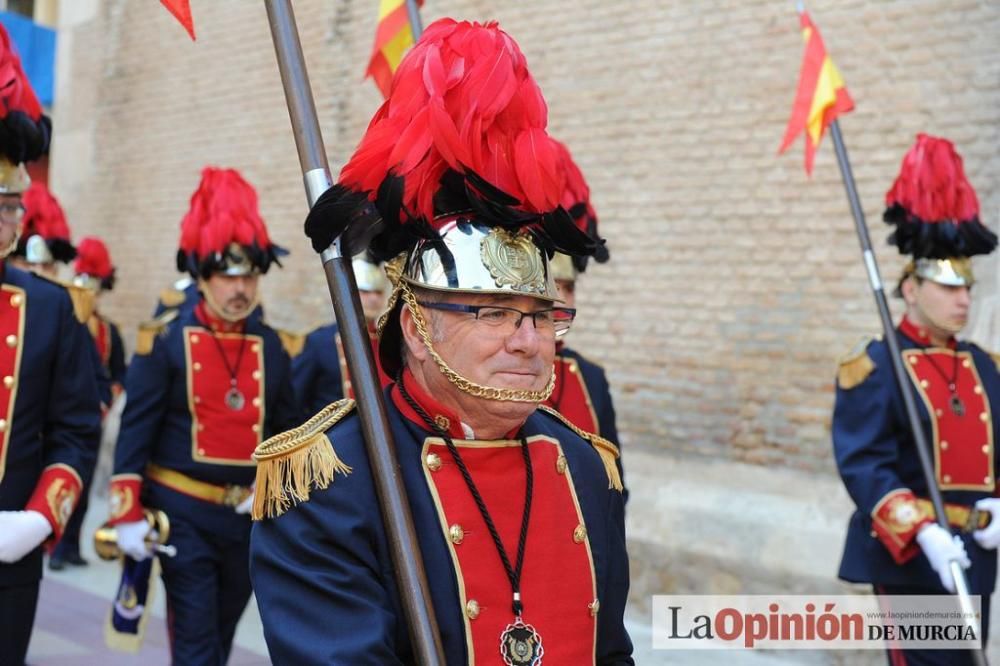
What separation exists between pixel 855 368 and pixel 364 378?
331cm

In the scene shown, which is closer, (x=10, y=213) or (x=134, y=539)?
(x=10, y=213)

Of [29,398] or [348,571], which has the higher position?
[29,398]

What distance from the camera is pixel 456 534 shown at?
2.40 meters

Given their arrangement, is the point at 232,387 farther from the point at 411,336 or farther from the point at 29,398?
the point at 411,336

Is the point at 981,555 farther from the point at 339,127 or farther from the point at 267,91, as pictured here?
the point at 267,91

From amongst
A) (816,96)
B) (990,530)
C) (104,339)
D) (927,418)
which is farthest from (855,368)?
(104,339)

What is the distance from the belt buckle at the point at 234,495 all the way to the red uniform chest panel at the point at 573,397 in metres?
1.47

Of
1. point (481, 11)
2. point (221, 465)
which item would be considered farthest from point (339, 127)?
point (221, 465)

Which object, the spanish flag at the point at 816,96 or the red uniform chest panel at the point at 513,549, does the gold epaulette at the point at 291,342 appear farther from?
the red uniform chest panel at the point at 513,549

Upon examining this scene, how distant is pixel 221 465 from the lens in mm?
5523

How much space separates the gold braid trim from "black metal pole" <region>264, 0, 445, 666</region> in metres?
3.26

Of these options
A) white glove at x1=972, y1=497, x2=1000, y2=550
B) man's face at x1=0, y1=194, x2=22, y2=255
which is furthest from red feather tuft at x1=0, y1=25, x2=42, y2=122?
white glove at x1=972, y1=497, x2=1000, y2=550

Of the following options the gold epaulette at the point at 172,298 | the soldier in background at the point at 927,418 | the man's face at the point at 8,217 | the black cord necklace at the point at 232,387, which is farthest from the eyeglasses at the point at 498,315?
the gold epaulette at the point at 172,298

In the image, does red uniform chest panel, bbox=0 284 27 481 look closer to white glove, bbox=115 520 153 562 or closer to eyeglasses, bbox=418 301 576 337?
white glove, bbox=115 520 153 562
